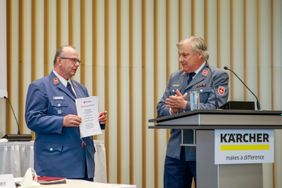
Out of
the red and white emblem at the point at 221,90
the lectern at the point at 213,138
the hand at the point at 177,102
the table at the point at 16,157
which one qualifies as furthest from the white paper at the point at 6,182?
the table at the point at 16,157

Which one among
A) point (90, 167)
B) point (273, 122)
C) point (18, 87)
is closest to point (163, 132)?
point (18, 87)

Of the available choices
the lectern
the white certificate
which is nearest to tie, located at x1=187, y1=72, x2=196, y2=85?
the white certificate

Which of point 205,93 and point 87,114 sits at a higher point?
point 205,93

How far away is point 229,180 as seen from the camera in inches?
90.1

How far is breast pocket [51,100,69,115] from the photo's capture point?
3.46 meters

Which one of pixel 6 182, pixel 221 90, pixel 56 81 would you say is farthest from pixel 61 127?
pixel 6 182

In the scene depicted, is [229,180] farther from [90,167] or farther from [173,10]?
[173,10]

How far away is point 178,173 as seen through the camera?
3291 mm

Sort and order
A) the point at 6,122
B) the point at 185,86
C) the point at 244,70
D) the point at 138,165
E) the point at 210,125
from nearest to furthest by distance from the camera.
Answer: the point at 210,125, the point at 185,86, the point at 6,122, the point at 138,165, the point at 244,70

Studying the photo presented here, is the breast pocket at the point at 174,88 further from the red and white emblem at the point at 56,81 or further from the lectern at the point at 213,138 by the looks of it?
the lectern at the point at 213,138

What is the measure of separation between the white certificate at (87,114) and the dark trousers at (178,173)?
512mm

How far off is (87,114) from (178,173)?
2.24ft

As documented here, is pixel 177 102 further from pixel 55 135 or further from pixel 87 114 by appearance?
pixel 55 135

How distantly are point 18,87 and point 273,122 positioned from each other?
123 inches
